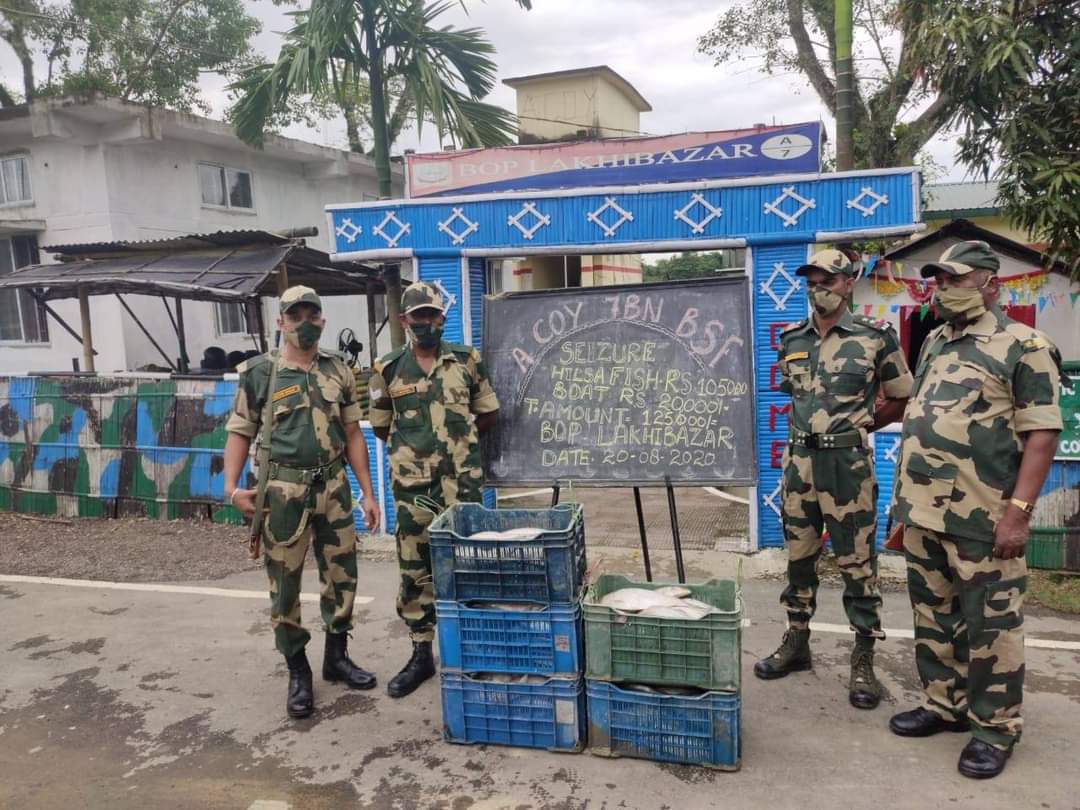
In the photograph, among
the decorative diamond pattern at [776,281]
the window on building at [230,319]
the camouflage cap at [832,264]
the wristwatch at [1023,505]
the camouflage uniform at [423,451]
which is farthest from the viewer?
the window on building at [230,319]

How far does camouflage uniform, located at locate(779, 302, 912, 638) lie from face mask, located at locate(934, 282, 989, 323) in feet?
1.66

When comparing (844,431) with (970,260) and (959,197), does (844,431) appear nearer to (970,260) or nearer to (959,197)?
(970,260)

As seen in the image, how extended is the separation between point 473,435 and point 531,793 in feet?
5.63

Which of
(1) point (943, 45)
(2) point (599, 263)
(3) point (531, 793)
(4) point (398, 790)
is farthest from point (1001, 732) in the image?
(2) point (599, 263)

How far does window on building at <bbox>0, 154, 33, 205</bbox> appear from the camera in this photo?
1308 cm

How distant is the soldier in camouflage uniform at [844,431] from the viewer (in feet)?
11.7

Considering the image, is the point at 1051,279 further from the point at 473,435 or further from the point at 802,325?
the point at 473,435

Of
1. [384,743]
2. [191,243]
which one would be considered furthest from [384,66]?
[384,743]

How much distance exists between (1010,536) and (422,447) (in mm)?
2596

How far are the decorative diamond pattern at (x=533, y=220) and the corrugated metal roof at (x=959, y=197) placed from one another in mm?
11691

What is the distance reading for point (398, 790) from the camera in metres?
3.08

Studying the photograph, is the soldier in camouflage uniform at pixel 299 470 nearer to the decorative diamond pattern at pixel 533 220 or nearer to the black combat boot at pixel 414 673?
the black combat boot at pixel 414 673

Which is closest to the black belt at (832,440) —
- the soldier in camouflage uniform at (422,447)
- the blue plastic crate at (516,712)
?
the blue plastic crate at (516,712)

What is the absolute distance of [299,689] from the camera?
3766 millimetres
